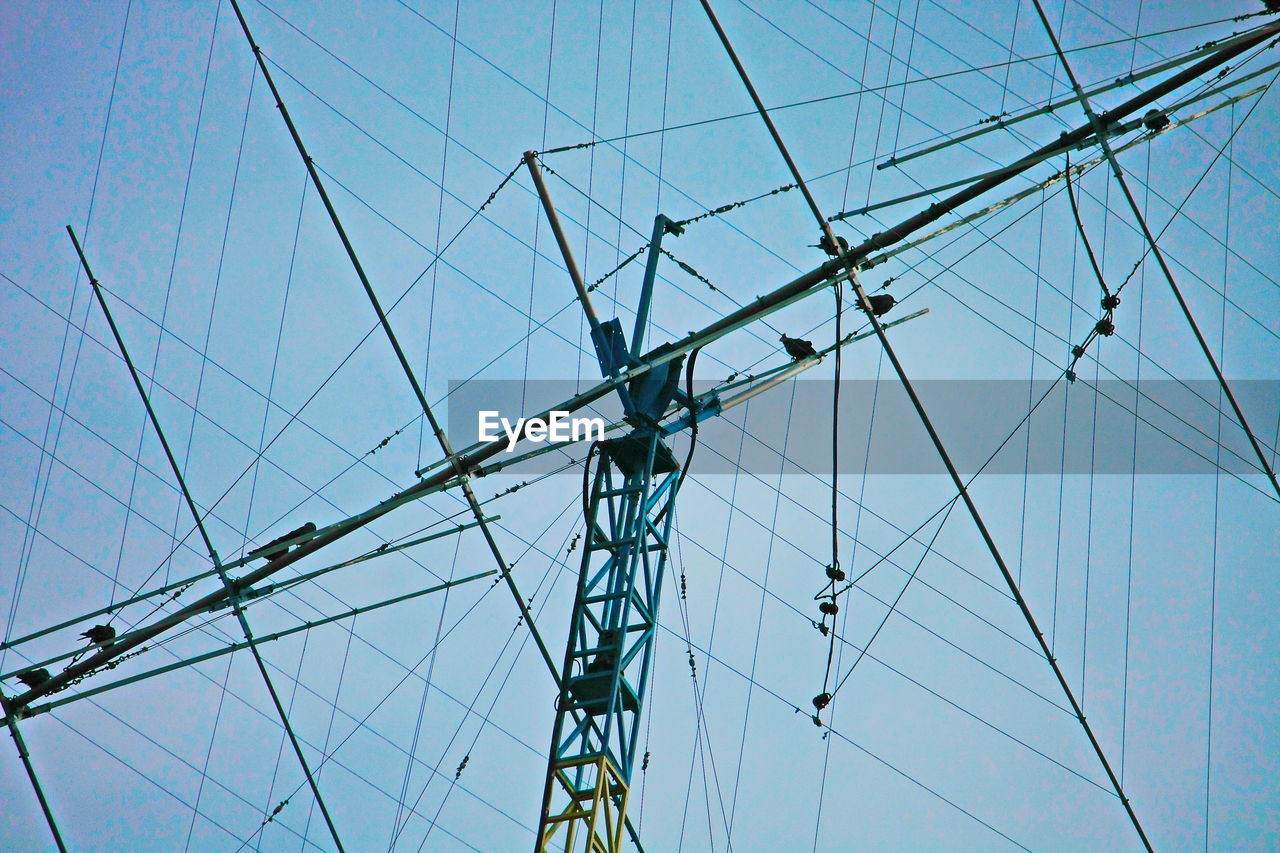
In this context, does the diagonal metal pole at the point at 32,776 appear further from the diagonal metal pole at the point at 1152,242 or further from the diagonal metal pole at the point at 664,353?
the diagonal metal pole at the point at 1152,242

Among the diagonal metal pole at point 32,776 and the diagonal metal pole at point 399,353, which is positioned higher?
the diagonal metal pole at point 399,353

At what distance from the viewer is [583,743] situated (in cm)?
2484

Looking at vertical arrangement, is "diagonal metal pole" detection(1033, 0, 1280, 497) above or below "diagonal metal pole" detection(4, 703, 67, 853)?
above

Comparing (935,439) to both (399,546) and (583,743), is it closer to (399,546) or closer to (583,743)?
(583,743)

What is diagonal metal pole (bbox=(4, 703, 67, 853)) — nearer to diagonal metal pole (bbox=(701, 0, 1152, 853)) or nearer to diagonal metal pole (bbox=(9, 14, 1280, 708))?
diagonal metal pole (bbox=(9, 14, 1280, 708))

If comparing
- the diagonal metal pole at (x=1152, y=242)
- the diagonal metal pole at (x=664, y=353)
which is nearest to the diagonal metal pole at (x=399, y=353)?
the diagonal metal pole at (x=664, y=353)

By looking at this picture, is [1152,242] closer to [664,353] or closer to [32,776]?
[664,353]

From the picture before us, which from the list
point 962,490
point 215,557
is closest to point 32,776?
point 215,557

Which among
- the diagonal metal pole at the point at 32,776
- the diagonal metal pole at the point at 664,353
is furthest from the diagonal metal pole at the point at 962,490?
the diagonal metal pole at the point at 32,776

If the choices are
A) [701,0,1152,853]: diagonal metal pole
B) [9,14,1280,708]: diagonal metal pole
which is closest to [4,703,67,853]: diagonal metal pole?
[9,14,1280,708]: diagonal metal pole

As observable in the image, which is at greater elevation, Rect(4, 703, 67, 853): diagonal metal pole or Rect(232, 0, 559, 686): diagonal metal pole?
Rect(232, 0, 559, 686): diagonal metal pole

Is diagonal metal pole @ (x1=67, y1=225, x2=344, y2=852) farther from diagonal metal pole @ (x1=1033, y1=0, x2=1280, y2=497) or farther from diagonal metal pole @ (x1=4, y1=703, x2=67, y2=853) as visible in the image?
diagonal metal pole @ (x1=1033, y1=0, x2=1280, y2=497)

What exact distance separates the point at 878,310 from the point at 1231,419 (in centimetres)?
555

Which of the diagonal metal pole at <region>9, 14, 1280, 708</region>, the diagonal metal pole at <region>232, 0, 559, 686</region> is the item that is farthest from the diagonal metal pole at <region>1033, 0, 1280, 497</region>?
the diagonal metal pole at <region>232, 0, 559, 686</region>
